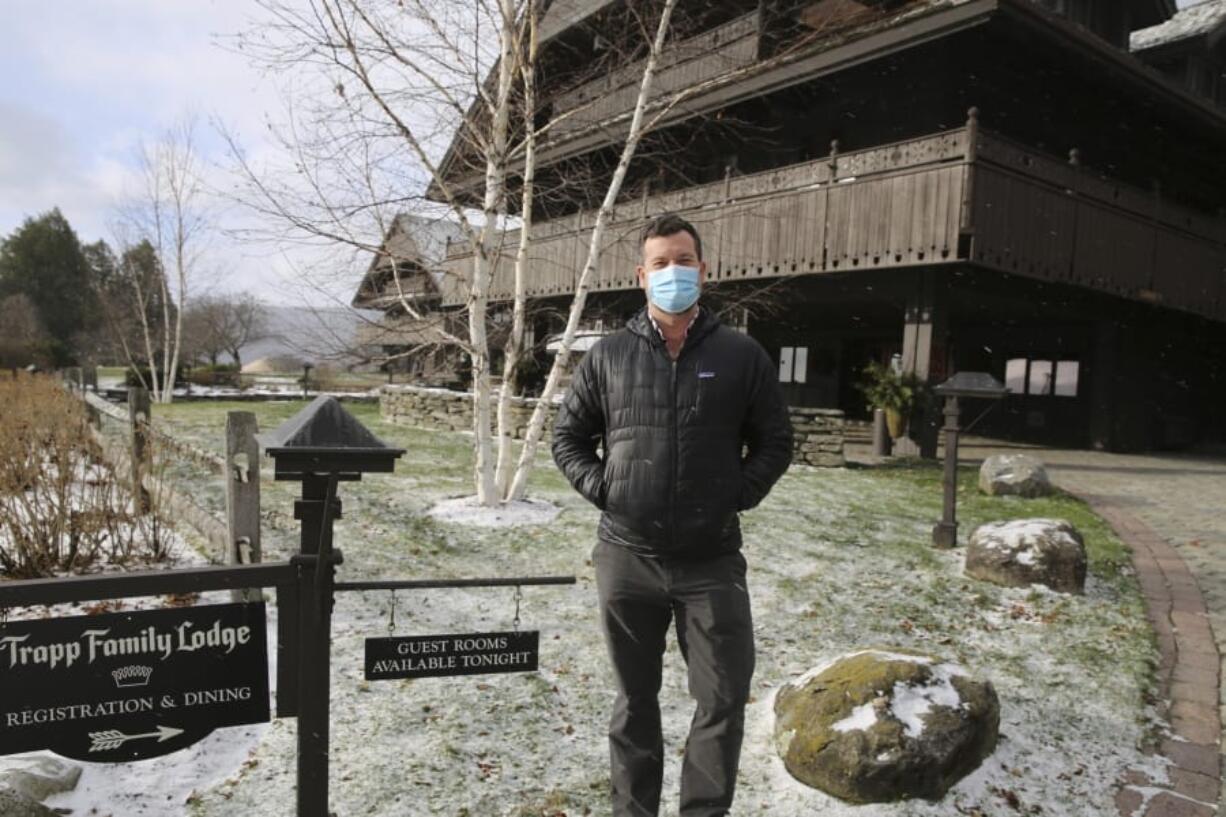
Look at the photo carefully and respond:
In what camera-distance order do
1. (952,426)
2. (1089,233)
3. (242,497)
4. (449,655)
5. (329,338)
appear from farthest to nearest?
(1089,233) < (329,338) < (952,426) < (242,497) < (449,655)

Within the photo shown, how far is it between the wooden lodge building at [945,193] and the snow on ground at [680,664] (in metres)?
3.42

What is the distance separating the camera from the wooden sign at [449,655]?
2725 millimetres

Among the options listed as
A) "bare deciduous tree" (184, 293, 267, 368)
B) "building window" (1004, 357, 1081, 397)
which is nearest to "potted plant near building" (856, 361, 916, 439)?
"building window" (1004, 357, 1081, 397)

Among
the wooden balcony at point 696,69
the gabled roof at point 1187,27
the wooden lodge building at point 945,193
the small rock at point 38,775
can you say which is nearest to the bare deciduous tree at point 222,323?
the wooden balcony at point 696,69

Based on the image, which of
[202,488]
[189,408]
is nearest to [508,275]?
[202,488]

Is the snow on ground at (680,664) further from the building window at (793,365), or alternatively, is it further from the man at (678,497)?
the building window at (793,365)

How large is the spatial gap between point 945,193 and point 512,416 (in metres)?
8.49

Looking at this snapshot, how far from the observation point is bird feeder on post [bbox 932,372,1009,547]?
23.2 ft

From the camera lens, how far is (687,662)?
2.72 meters

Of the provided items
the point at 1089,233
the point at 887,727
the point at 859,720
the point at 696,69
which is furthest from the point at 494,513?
the point at 696,69

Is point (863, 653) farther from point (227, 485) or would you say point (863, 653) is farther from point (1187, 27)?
point (1187, 27)

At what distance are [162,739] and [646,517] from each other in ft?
5.30

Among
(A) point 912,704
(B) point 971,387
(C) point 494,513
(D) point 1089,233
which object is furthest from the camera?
(D) point 1089,233

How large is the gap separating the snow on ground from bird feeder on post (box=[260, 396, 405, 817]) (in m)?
0.87
